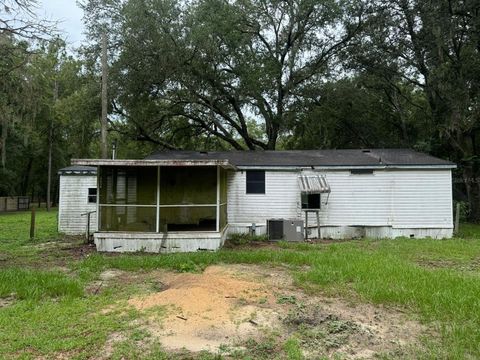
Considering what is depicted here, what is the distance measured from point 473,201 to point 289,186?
10145 millimetres

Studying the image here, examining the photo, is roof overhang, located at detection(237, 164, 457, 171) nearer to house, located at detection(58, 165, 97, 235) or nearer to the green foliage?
house, located at detection(58, 165, 97, 235)

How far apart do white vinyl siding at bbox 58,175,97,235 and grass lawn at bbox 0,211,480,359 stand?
259 centimetres

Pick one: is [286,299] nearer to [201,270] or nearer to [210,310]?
[210,310]

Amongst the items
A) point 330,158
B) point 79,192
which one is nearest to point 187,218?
point 79,192

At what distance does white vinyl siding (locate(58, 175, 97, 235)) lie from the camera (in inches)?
518

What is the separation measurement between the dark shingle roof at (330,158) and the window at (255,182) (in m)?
0.31

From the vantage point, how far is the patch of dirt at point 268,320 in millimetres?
3979

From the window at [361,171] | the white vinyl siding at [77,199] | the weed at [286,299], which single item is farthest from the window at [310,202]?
the white vinyl siding at [77,199]

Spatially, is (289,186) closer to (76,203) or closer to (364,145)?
(76,203)

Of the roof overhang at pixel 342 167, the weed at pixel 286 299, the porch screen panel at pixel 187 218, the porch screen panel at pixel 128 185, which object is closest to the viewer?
the weed at pixel 286 299

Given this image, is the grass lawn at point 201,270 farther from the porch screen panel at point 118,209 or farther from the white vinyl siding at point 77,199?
the white vinyl siding at point 77,199

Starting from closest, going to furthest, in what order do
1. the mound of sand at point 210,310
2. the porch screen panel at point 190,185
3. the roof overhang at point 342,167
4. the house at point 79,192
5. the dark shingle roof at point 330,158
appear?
1. the mound of sand at point 210,310
2. the roof overhang at point 342,167
3. the porch screen panel at point 190,185
4. the dark shingle roof at point 330,158
5. the house at point 79,192

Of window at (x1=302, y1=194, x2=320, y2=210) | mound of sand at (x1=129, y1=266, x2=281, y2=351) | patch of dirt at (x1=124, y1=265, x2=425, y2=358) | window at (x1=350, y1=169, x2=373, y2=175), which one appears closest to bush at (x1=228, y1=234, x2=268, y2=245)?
window at (x1=302, y1=194, x2=320, y2=210)

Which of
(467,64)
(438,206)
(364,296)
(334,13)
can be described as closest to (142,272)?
(364,296)
